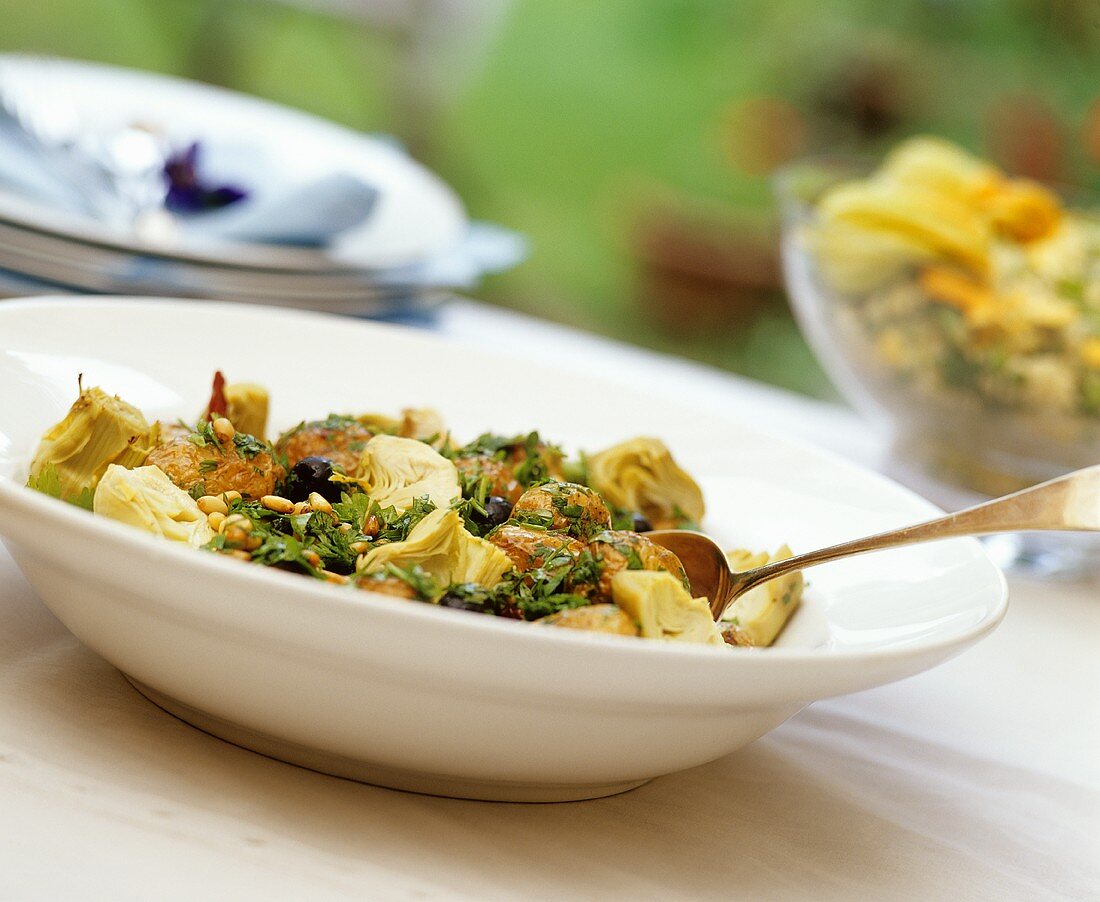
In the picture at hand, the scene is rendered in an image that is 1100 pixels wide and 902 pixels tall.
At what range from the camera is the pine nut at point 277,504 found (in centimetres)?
78

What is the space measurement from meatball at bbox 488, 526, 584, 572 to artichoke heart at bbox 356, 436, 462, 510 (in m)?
0.07

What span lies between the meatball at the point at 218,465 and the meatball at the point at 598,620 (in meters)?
0.25

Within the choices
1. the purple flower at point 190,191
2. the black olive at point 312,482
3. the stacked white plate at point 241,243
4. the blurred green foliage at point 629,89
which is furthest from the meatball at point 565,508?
the blurred green foliage at point 629,89

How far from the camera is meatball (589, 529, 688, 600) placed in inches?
28.0

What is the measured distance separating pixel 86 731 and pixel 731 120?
12.2ft

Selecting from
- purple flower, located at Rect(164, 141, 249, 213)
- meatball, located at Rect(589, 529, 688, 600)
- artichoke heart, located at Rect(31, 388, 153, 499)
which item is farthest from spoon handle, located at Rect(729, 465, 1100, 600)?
purple flower, located at Rect(164, 141, 249, 213)

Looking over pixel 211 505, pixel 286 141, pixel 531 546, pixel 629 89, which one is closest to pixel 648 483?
pixel 531 546

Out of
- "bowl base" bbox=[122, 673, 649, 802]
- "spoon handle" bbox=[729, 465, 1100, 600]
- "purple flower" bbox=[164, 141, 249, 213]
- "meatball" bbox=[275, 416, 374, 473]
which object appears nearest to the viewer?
"bowl base" bbox=[122, 673, 649, 802]

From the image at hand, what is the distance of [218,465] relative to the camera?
0.80 metres

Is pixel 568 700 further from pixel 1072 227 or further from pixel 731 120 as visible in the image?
pixel 731 120

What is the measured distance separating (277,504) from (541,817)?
26cm

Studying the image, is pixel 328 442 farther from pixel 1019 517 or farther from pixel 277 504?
pixel 1019 517

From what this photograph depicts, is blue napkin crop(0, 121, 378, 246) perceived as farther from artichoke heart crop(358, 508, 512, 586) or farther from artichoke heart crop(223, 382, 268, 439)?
artichoke heart crop(358, 508, 512, 586)

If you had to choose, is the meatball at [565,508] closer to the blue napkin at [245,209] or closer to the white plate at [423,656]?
the white plate at [423,656]
